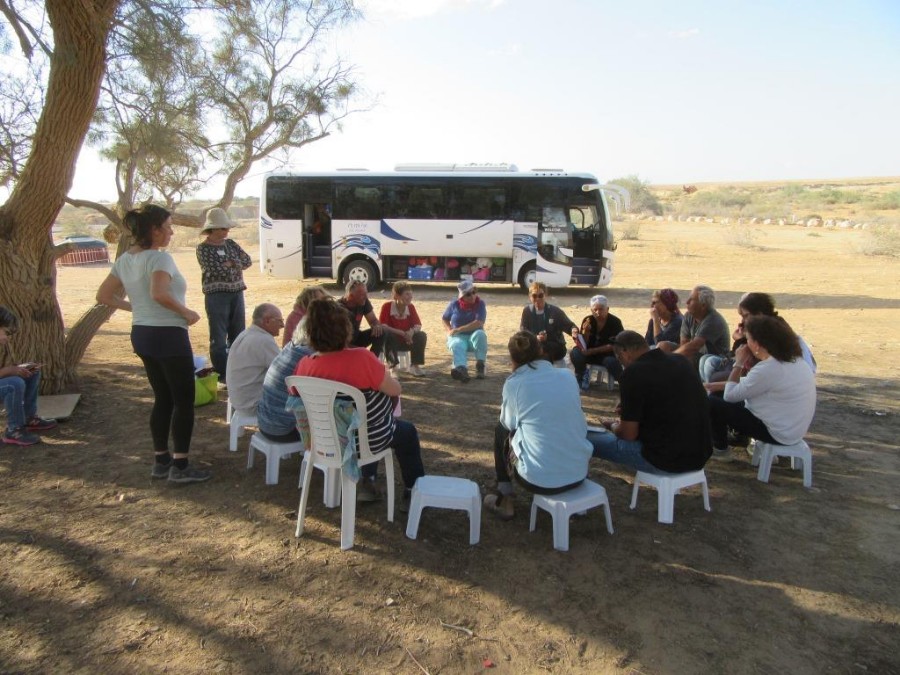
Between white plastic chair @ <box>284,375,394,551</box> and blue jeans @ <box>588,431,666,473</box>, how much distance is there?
1.37 m

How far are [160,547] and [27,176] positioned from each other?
379 centimetres

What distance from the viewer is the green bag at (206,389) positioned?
563 cm

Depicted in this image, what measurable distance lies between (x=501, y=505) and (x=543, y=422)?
28.6 inches

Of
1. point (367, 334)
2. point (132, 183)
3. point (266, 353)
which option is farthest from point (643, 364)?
point (132, 183)

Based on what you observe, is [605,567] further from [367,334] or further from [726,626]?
[367,334]

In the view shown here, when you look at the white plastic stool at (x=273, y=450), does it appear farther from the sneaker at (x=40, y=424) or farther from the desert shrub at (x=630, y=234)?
the desert shrub at (x=630, y=234)

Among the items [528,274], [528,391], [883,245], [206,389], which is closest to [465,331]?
[206,389]

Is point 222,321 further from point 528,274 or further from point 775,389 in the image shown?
point 528,274

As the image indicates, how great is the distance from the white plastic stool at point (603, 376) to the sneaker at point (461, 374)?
1.32 metres

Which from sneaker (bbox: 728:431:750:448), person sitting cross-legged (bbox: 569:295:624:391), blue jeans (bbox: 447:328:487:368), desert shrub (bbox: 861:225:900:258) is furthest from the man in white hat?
desert shrub (bbox: 861:225:900:258)

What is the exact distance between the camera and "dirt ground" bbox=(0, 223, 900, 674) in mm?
2564

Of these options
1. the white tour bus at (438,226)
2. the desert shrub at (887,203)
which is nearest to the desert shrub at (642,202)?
the desert shrub at (887,203)

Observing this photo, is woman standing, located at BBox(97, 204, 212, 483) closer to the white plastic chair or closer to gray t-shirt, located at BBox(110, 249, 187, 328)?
gray t-shirt, located at BBox(110, 249, 187, 328)

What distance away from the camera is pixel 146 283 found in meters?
3.72
